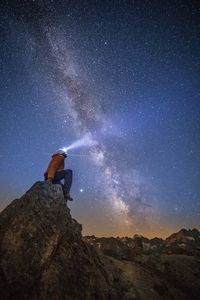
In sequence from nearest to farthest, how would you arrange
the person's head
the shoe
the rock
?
the rock
the shoe
the person's head

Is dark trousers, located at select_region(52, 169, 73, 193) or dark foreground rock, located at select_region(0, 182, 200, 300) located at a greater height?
dark trousers, located at select_region(52, 169, 73, 193)

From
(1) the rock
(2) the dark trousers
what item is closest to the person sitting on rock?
(2) the dark trousers

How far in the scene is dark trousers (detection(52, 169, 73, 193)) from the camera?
11234 millimetres

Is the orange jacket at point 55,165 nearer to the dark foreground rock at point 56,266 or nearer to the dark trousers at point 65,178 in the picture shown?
the dark trousers at point 65,178

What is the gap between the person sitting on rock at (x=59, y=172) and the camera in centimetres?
1113

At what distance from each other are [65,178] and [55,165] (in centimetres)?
85

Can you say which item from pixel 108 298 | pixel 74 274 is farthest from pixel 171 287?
pixel 74 274

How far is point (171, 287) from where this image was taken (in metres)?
11.5

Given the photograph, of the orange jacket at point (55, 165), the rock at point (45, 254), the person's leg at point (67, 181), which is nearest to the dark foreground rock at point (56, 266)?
the rock at point (45, 254)

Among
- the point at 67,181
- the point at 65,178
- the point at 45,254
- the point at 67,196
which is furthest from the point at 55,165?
the point at 45,254

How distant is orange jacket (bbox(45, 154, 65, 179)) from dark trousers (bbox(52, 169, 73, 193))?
0.28m

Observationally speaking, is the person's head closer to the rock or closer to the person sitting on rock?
the person sitting on rock

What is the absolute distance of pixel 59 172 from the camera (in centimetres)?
1157

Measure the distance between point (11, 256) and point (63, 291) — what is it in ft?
7.23
